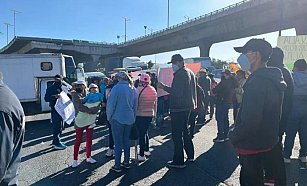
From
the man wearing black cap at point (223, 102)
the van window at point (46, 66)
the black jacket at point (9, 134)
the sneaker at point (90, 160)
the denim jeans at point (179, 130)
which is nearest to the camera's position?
the black jacket at point (9, 134)

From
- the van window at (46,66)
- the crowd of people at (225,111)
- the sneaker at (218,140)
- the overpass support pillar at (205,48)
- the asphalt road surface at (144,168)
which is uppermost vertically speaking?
the overpass support pillar at (205,48)

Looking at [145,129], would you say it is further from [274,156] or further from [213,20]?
[213,20]

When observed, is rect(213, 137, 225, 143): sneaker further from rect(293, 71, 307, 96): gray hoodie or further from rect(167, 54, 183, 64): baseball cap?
rect(167, 54, 183, 64): baseball cap

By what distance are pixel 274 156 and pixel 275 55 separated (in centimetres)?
164

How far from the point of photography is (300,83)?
5422 mm

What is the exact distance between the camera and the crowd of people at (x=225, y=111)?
2.89 meters

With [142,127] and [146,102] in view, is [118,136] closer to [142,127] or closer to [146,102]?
[142,127]

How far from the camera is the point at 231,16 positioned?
114ft

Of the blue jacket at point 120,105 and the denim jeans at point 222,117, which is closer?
the blue jacket at point 120,105

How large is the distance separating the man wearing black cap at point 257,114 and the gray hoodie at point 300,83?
2812mm

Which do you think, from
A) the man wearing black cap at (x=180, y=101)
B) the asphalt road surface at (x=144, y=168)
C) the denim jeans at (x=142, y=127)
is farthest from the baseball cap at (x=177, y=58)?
the asphalt road surface at (x=144, y=168)

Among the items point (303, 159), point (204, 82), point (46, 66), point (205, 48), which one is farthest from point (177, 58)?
point (205, 48)

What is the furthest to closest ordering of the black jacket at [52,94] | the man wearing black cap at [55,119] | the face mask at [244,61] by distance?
the black jacket at [52,94] → the man wearing black cap at [55,119] → the face mask at [244,61]

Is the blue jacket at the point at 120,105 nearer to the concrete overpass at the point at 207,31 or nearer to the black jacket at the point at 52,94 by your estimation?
the black jacket at the point at 52,94
